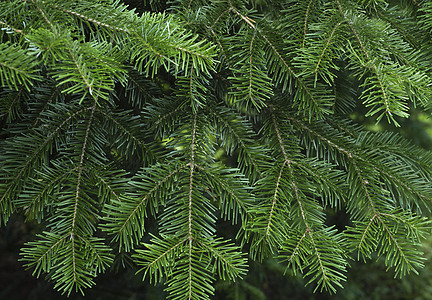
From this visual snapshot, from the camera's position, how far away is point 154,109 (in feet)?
2.87

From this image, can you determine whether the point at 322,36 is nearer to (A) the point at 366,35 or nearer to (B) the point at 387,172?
(A) the point at 366,35

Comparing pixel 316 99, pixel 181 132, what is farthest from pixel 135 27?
pixel 316 99

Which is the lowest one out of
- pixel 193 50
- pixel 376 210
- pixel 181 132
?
pixel 376 210

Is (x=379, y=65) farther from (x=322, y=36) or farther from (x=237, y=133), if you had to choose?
(x=237, y=133)

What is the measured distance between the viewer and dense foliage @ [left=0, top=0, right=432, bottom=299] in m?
0.63

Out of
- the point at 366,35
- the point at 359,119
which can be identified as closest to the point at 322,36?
the point at 366,35

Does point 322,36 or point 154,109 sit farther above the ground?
point 322,36

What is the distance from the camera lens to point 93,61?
58 centimetres

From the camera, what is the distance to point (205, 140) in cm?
79

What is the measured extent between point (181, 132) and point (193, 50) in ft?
0.83

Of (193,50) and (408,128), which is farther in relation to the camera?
(408,128)

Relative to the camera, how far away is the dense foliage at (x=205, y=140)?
627mm

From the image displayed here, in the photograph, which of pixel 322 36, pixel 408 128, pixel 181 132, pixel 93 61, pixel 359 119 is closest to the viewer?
pixel 93 61

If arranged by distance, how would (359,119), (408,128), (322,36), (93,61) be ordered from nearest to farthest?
1. (93,61)
2. (322,36)
3. (359,119)
4. (408,128)
